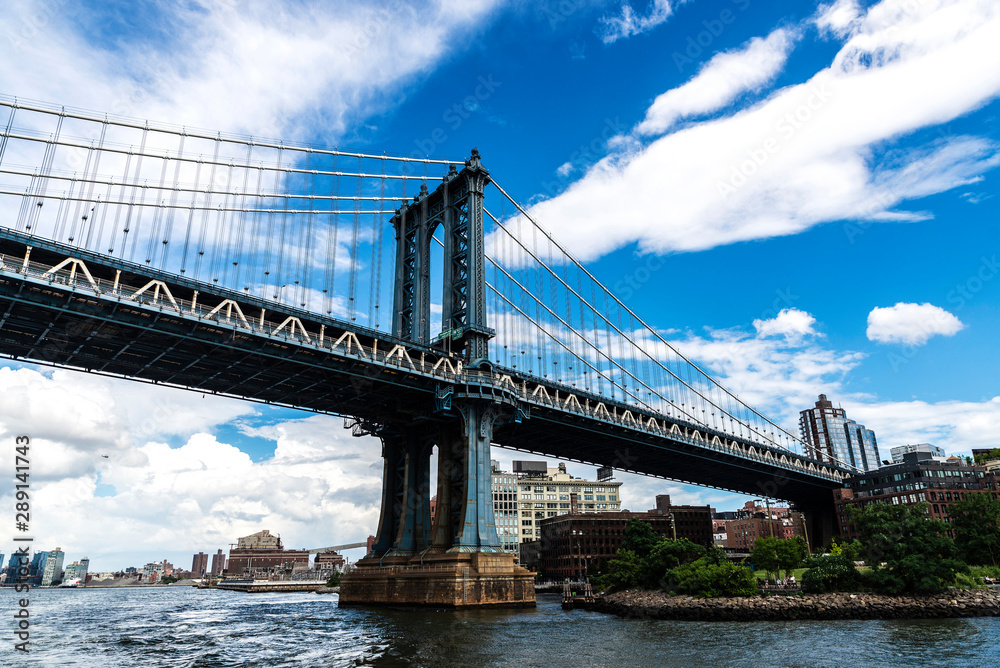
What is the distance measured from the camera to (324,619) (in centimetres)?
5866

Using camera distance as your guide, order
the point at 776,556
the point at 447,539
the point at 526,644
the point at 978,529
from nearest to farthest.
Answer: the point at 526,644
the point at 447,539
the point at 978,529
the point at 776,556

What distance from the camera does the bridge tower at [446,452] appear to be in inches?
2328

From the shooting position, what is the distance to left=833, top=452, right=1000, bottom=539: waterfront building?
122 meters

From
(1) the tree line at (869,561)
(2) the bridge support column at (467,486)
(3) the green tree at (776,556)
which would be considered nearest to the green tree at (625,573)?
(1) the tree line at (869,561)

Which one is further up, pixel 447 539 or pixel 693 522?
pixel 693 522

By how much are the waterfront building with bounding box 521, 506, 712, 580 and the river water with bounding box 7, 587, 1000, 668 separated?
3514 inches

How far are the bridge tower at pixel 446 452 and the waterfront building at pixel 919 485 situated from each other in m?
93.4

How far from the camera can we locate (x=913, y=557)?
5322cm

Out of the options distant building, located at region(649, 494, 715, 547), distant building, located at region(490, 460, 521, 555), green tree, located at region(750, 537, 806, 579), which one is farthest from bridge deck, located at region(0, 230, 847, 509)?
distant building, located at region(490, 460, 521, 555)

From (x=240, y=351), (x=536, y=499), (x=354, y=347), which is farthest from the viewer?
(x=536, y=499)

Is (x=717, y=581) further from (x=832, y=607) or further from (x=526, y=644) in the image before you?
(x=526, y=644)

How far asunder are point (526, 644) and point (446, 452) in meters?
32.7

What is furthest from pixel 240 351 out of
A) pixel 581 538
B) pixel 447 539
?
pixel 581 538

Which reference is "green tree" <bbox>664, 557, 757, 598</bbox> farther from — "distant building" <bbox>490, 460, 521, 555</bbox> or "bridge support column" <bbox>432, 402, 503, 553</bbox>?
"distant building" <bbox>490, 460, 521, 555</bbox>
